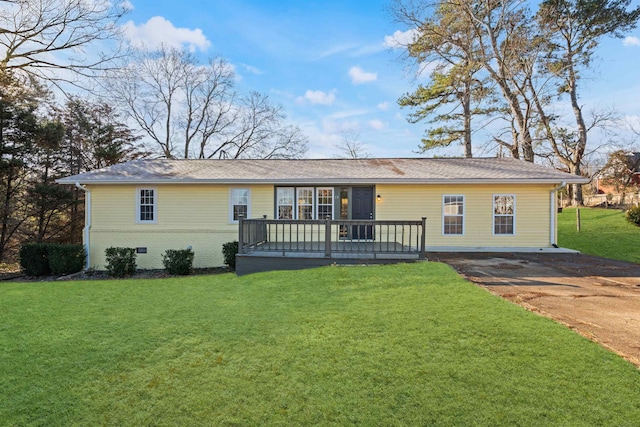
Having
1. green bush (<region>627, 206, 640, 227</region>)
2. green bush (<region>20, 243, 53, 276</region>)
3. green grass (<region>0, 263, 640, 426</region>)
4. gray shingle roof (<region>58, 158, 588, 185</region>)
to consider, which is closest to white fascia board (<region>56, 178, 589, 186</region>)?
gray shingle roof (<region>58, 158, 588, 185</region>)

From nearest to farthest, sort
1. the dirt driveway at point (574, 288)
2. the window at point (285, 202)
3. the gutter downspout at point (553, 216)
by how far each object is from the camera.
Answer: the dirt driveway at point (574, 288) < the gutter downspout at point (553, 216) < the window at point (285, 202)

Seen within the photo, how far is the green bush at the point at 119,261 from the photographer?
9.95 meters

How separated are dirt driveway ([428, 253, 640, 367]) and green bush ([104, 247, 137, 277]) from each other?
9.65 metres

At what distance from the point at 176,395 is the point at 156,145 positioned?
25.6 m

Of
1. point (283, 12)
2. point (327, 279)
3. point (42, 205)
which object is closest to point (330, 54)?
point (283, 12)

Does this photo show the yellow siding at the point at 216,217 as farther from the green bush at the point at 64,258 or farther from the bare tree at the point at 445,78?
the bare tree at the point at 445,78

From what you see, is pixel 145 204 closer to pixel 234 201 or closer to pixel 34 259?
pixel 234 201

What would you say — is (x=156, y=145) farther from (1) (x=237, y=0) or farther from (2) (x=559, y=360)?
(2) (x=559, y=360)

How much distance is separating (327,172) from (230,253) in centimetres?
454

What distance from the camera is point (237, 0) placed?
11734 millimetres

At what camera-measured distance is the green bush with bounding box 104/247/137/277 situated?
995 cm

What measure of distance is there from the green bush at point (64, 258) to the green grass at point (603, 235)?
1836 cm

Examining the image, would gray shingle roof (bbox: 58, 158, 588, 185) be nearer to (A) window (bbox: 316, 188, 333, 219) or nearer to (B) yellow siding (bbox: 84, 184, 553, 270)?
(B) yellow siding (bbox: 84, 184, 553, 270)

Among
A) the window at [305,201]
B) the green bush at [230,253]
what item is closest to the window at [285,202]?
the window at [305,201]
